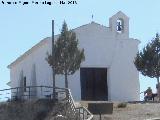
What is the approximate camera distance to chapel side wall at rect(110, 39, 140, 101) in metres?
55.8

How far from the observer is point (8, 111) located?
42.8 m

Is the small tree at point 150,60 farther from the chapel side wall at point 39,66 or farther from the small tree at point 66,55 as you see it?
the chapel side wall at point 39,66

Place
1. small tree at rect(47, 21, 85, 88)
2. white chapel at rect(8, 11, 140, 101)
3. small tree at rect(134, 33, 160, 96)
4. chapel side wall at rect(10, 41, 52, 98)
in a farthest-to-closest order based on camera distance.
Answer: white chapel at rect(8, 11, 140, 101) → chapel side wall at rect(10, 41, 52, 98) → small tree at rect(134, 33, 160, 96) → small tree at rect(47, 21, 85, 88)

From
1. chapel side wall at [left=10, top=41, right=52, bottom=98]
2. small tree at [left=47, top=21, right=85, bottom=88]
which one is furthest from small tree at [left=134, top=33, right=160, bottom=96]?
chapel side wall at [left=10, top=41, right=52, bottom=98]

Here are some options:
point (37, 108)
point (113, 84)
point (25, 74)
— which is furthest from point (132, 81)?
point (37, 108)

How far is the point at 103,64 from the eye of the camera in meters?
55.8

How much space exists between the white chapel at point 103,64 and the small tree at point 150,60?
15.5 ft

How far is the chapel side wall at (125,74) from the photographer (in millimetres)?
55781

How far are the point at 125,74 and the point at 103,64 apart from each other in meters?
2.00

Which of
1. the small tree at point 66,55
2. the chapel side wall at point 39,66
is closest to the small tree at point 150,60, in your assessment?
the small tree at point 66,55

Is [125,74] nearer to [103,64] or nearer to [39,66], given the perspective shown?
[103,64]

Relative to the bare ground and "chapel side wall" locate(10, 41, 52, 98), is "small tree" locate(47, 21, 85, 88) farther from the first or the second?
the bare ground

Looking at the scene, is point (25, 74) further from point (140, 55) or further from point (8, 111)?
point (8, 111)

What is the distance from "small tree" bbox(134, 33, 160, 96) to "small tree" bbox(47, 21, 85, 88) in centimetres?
416
